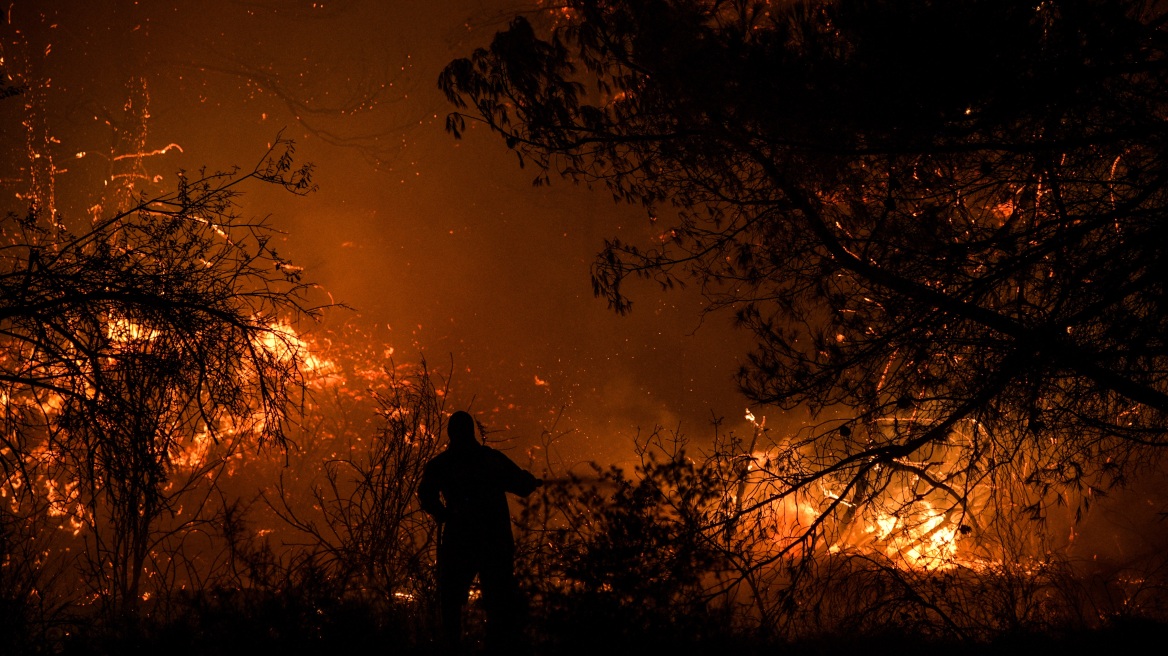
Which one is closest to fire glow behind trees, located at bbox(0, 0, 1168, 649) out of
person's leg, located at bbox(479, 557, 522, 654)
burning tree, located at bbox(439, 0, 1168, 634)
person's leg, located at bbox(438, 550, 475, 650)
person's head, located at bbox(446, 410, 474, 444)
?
burning tree, located at bbox(439, 0, 1168, 634)

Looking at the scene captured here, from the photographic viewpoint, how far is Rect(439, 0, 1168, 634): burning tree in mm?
4836

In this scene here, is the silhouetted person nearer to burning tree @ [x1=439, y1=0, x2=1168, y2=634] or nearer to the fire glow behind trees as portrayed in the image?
the fire glow behind trees

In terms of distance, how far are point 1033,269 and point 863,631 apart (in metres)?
3.14

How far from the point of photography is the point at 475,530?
16.4 feet

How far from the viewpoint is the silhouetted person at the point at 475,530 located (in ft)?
16.4

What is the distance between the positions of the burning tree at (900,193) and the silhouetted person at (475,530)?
193cm

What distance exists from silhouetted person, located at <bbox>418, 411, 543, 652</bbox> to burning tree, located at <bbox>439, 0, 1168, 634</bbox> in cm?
193

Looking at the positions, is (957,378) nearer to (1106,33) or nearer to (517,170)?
(1106,33)

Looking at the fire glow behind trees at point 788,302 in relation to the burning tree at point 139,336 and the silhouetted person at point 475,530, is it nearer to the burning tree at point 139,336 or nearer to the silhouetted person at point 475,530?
the burning tree at point 139,336

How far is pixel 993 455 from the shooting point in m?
5.59

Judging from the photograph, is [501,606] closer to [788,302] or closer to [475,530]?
[475,530]

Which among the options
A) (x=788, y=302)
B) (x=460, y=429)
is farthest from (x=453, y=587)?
(x=788, y=302)

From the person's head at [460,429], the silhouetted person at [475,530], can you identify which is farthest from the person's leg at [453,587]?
the person's head at [460,429]

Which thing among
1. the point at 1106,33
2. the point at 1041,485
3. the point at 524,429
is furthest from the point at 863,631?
the point at 524,429
